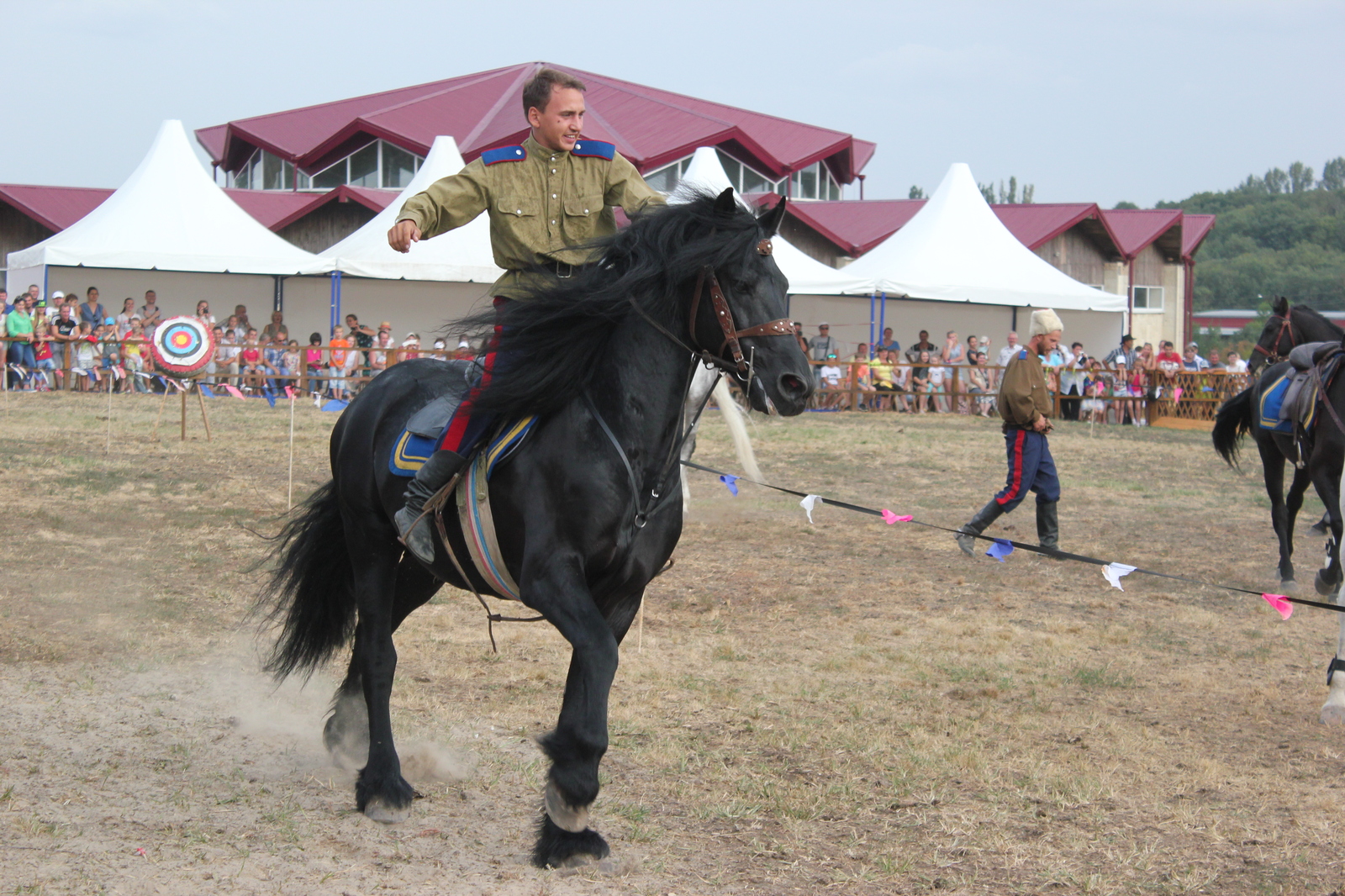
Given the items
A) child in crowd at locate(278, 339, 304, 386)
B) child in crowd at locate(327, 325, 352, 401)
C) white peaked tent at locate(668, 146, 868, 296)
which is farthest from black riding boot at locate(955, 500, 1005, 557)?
child in crowd at locate(278, 339, 304, 386)

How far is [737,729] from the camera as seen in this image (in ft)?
18.9

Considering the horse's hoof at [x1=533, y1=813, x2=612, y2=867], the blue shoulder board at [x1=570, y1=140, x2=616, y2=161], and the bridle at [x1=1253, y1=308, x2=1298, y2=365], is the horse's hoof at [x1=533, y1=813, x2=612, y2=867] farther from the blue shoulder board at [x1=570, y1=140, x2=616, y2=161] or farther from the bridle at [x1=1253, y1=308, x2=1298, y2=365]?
the bridle at [x1=1253, y1=308, x2=1298, y2=365]

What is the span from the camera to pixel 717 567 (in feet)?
31.9

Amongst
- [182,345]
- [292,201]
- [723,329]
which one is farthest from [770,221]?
[292,201]

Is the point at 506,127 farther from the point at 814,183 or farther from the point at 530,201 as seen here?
the point at 530,201

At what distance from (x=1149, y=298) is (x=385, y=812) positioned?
42462 millimetres

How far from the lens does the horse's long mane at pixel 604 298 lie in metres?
4.03

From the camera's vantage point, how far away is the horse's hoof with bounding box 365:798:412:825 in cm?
449

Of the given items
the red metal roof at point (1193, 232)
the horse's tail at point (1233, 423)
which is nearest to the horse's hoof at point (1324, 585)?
the horse's tail at point (1233, 423)

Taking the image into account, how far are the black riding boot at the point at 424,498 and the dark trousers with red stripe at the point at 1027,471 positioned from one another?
6686 millimetres

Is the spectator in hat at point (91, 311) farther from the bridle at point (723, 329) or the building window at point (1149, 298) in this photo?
the building window at point (1149, 298)

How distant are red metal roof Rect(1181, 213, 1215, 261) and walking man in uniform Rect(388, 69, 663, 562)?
137 feet

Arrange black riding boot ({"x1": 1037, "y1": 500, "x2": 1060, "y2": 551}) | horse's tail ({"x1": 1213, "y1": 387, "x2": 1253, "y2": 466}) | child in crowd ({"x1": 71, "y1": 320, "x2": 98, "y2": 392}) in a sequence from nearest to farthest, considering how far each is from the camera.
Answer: black riding boot ({"x1": 1037, "y1": 500, "x2": 1060, "y2": 551}) → horse's tail ({"x1": 1213, "y1": 387, "x2": 1253, "y2": 466}) → child in crowd ({"x1": 71, "y1": 320, "x2": 98, "y2": 392})

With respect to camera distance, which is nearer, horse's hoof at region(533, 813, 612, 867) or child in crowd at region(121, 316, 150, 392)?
horse's hoof at region(533, 813, 612, 867)
